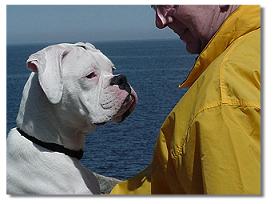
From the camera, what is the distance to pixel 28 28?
136cm

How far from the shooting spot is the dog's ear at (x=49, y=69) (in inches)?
53.8

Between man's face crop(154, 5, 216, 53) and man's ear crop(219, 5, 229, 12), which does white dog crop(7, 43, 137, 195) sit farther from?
man's ear crop(219, 5, 229, 12)

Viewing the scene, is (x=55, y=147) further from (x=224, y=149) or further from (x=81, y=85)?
(x=224, y=149)

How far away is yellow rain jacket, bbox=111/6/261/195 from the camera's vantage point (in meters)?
1.06

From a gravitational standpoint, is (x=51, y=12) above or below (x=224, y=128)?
above

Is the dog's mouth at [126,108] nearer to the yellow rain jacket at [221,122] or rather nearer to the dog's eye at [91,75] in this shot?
the dog's eye at [91,75]

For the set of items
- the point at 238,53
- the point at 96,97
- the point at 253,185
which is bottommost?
the point at 253,185

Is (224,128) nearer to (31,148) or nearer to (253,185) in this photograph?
(253,185)

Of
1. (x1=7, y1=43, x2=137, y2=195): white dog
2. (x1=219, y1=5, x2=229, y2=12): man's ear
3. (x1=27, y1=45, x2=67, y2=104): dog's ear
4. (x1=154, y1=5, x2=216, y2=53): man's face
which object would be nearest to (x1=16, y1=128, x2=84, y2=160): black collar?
(x1=7, y1=43, x2=137, y2=195): white dog

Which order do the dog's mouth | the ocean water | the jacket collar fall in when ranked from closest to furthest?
the jacket collar
the ocean water
the dog's mouth

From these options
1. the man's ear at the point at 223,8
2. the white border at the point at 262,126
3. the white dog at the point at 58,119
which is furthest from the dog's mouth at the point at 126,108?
the man's ear at the point at 223,8
